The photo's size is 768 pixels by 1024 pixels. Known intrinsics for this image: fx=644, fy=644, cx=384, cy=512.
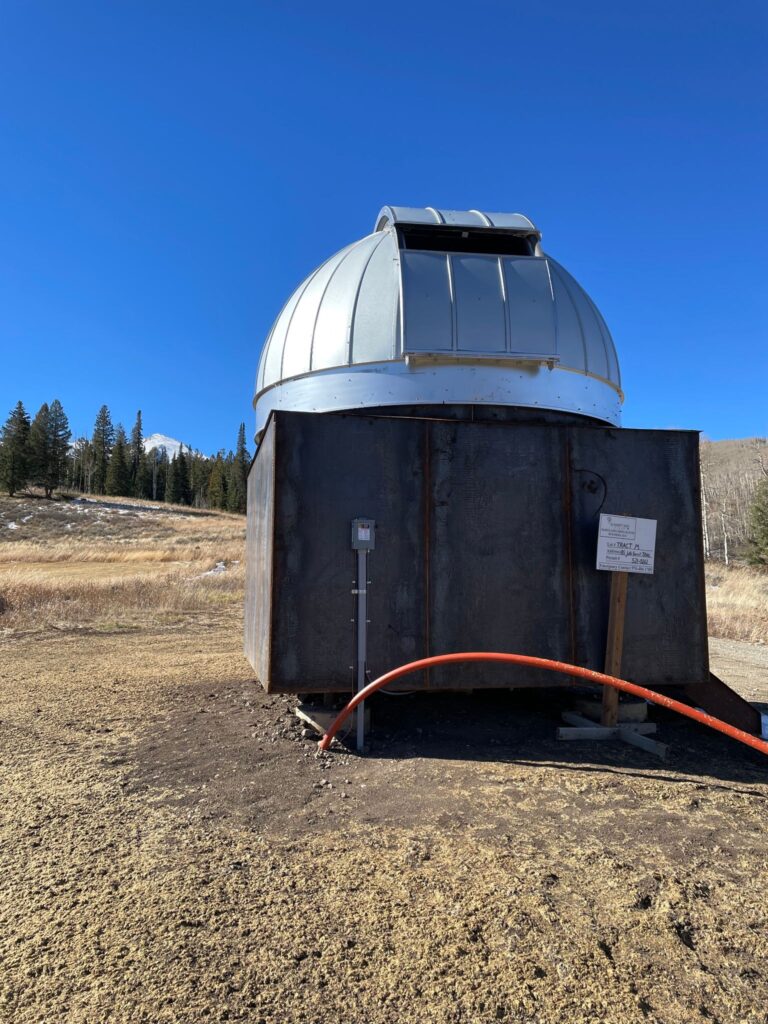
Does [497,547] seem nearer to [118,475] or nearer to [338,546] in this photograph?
[338,546]

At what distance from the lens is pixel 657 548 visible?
618 centimetres

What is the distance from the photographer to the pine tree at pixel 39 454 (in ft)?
215

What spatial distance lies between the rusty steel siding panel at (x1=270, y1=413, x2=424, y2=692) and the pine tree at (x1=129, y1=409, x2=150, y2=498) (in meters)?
90.9

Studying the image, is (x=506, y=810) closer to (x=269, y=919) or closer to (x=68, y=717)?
(x=269, y=919)

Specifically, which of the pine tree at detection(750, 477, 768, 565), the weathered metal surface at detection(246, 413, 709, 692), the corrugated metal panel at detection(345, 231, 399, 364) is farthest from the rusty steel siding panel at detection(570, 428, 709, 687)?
the pine tree at detection(750, 477, 768, 565)

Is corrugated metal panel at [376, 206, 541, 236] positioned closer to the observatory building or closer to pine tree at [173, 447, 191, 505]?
the observatory building

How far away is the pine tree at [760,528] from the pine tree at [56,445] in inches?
2526

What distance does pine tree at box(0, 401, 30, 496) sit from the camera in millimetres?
63688

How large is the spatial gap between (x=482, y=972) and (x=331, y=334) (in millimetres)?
5845

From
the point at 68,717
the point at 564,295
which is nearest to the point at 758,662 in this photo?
the point at 564,295

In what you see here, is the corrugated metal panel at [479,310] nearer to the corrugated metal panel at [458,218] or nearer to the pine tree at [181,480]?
the corrugated metal panel at [458,218]

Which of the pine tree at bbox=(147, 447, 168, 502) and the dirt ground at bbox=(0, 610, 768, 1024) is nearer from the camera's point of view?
the dirt ground at bbox=(0, 610, 768, 1024)

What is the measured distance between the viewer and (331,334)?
6.97 metres

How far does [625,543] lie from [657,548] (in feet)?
1.54
